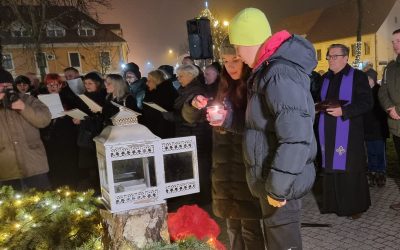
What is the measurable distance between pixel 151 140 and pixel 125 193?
0.35 m

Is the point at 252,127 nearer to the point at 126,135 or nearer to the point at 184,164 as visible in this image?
the point at 184,164

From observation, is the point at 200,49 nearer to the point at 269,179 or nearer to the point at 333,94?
the point at 333,94

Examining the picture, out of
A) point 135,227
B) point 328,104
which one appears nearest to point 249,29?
point 135,227

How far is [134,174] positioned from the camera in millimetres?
2385

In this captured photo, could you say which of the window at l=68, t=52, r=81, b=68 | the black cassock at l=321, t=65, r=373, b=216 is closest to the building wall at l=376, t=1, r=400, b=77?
the window at l=68, t=52, r=81, b=68

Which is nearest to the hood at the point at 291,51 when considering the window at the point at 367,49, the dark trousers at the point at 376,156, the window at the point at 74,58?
the dark trousers at the point at 376,156

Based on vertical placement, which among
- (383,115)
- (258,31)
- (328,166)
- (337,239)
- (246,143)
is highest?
(258,31)

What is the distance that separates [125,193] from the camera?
2230mm

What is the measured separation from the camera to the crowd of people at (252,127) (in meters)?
2.23

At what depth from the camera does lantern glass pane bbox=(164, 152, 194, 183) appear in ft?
Result: 8.27

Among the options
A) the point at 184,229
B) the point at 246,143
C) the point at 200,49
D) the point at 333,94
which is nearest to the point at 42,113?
the point at 184,229

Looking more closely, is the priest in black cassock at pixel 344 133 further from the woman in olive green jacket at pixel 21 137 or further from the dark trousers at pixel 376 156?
the woman in olive green jacket at pixel 21 137

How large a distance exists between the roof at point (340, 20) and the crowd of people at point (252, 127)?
31.3 meters

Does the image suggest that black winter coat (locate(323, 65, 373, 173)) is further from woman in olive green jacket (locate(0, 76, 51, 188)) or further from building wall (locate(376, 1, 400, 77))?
building wall (locate(376, 1, 400, 77))
